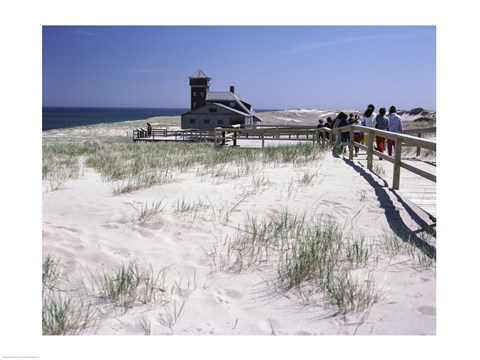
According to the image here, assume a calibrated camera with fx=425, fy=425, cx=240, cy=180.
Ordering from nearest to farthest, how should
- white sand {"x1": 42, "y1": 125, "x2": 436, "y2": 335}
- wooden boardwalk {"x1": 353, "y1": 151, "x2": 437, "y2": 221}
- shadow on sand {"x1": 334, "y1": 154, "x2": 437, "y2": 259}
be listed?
white sand {"x1": 42, "y1": 125, "x2": 436, "y2": 335} < shadow on sand {"x1": 334, "y1": 154, "x2": 437, "y2": 259} < wooden boardwalk {"x1": 353, "y1": 151, "x2": 437, "y2": 221}

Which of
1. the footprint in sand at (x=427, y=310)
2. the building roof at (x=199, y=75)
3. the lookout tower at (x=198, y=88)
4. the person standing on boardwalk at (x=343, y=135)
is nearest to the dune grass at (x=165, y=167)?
the person standing on boardwalk at (x=343, y=135)

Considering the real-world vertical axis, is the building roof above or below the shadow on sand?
Result: above

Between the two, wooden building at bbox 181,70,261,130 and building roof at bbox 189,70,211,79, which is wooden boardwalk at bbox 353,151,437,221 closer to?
wooden building at bbox 181,70,261,130

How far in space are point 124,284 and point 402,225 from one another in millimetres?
3346

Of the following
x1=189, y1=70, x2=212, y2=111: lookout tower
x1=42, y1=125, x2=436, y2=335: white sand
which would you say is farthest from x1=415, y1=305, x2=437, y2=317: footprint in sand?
x1=189, y1=70, x2=212, y2=111: lookout tower

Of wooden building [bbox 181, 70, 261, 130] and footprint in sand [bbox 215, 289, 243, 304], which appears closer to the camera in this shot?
footprint in sand [bbox 215, 289, 243, 304]

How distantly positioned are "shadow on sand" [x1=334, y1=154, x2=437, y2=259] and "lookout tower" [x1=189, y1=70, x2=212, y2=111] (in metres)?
48.0

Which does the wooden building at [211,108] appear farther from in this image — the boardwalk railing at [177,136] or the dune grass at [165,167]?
the dune grass at [165,167]

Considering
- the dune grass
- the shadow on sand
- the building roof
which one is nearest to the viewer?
the shadow on sand

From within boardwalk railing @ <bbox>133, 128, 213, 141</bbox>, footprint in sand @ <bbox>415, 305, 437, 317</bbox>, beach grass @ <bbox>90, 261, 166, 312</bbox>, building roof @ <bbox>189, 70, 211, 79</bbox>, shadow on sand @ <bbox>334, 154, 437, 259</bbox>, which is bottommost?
footprint in sand @ <bbox>415, 305, 437, 317</bbox>

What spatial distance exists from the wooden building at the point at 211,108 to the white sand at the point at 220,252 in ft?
134

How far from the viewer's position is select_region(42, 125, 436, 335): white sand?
3.27 meters
